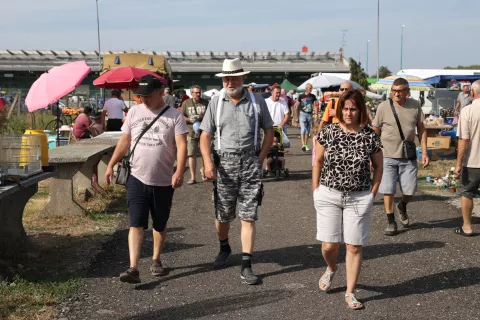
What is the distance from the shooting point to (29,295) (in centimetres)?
563

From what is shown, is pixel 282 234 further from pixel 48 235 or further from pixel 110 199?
pixel 110 199

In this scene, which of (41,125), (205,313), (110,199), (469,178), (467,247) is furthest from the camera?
(41,125)

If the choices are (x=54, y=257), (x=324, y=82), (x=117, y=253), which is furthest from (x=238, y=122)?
(x=324, y=82)

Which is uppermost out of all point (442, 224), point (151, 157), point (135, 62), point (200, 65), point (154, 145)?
point (200, 65)

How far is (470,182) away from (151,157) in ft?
13.3

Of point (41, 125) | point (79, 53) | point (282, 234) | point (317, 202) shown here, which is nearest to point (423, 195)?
point (282, 234)

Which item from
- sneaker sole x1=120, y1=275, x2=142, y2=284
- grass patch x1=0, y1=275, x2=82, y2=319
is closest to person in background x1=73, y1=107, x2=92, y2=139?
grass patch x1=0, y1=275, x2=82, y2=319

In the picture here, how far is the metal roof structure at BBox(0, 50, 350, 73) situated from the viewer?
64.1 m

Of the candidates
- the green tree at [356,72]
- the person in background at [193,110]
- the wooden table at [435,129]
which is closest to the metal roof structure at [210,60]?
the green tree at [356,72]

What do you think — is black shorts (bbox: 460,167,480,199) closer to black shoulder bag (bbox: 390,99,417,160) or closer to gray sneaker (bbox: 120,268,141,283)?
black shoulder bag (bbox: 390,99,417,160)

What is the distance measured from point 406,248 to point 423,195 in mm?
4082

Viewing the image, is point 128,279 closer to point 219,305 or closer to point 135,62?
point 219,305

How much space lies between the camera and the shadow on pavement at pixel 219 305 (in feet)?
17.3

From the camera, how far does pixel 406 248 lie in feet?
24.6
